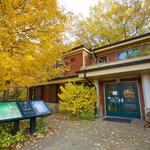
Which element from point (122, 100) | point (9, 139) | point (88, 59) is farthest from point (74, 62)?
point (9, 139)

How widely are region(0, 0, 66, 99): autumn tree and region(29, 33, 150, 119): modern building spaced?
156 inches

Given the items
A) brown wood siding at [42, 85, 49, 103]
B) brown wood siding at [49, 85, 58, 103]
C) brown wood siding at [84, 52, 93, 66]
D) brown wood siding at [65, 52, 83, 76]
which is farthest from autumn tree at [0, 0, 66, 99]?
brown wood siding at [42, 85, 49, 103]

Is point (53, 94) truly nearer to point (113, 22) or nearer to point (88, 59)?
point (88, 59)

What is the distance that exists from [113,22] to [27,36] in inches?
711

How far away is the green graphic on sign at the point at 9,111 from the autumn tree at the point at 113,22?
718 inches

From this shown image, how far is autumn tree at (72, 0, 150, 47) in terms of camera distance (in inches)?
738

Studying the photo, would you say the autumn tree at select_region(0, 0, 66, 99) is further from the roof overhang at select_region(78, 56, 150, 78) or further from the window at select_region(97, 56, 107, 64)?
the window at select_region(97, 56, 107, 64)

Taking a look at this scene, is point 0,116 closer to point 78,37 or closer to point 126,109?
point 126,109

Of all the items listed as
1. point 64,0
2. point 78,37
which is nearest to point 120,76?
point 64,0

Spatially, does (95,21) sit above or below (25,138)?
above

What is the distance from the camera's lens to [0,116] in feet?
15.1

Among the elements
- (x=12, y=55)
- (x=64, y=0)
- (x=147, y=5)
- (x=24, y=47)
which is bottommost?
(x=12, y=55)

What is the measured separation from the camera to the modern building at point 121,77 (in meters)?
8.43

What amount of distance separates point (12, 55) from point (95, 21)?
62.6 ft
